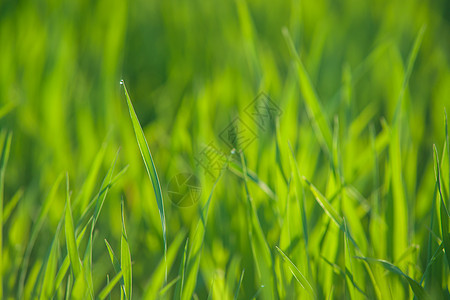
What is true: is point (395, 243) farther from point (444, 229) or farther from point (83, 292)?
point (83, 292)

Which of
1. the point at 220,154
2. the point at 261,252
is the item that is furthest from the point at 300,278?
the point at 220,154

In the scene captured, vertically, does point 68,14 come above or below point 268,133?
above

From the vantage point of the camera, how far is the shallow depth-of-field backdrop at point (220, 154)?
52 cm

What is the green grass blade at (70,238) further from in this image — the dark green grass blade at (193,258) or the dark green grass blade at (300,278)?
the dark green grass blade at (300,278)

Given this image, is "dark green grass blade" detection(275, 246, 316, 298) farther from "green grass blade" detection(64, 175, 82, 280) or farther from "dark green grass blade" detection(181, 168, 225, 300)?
"green grass blade" detection(64, 175, 82, 280)

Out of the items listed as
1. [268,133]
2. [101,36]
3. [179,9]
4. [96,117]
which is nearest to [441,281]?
[268,133]

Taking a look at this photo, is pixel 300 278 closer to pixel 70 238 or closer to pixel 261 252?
pixel 261 252

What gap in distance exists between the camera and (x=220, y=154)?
0.59 metres

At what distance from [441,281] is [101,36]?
0.90 m

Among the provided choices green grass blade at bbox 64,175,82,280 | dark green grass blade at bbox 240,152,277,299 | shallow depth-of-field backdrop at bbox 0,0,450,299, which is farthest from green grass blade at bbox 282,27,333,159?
green grass blade at bbox 64,175,82,280

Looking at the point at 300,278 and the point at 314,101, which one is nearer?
the point at 300,278

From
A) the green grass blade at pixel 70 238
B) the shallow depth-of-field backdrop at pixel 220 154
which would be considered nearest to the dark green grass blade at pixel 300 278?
the shallow depth-of-field backdrop at pixel 220 154

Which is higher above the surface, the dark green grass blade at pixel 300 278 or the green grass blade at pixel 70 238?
the green grass blade at pixel 70 238

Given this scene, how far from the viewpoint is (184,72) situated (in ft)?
3.31
